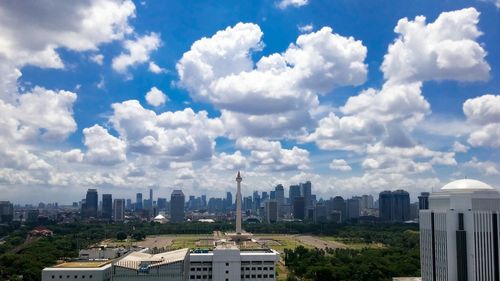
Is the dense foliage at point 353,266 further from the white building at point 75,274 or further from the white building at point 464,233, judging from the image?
the white building at point 75,274

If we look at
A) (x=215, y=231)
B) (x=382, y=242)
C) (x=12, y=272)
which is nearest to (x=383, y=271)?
(x=12, y=272)

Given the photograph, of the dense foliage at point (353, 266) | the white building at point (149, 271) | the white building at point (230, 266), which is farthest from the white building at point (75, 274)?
the dense foliage at point (353, 266)

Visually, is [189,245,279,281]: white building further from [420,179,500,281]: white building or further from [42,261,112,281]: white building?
[420,179,500,281]: white building

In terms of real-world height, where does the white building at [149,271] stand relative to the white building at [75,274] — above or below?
above

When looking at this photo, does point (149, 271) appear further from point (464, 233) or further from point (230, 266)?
point (464, 233)

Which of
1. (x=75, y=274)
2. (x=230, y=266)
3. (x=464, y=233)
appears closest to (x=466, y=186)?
(x=464, y=233)

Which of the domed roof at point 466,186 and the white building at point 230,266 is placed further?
the white building at point 230,266

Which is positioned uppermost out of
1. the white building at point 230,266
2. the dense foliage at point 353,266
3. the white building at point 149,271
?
the white building at point 149,271
